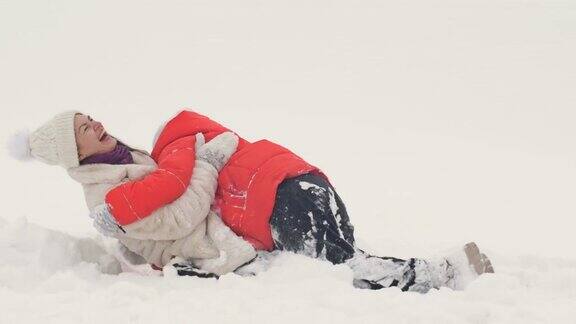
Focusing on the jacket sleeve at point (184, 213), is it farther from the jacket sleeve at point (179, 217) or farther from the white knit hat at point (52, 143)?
the white knit hat at point (52, 143)

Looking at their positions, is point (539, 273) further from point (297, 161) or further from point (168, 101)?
point (168, 101)

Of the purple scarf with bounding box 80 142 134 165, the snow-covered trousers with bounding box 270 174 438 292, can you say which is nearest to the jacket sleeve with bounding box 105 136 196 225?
the purple scarf with bounding box 80 142 134 165

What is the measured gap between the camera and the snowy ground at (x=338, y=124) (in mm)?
2521

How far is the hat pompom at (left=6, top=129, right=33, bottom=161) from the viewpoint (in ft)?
10.5

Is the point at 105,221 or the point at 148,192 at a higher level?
the point at 148,192

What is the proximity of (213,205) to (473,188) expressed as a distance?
3768 mm

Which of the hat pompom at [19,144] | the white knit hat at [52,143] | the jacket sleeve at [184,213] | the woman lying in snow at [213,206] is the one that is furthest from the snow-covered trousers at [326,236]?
the hat pompom at [19,144]

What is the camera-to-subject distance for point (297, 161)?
3238 mm

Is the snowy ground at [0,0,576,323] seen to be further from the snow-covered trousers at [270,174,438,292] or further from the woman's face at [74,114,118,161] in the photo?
the woman's face at [74,114,118,161]

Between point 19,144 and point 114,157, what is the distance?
1.42 feet

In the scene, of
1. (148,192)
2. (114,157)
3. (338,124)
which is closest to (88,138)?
(114,157)

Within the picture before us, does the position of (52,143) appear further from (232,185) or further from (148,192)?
(232,185)

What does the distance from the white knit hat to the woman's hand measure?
27cm

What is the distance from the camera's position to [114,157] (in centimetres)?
326
